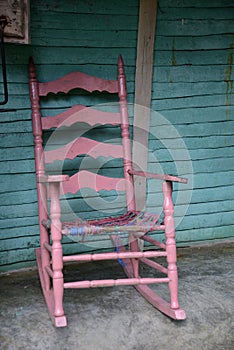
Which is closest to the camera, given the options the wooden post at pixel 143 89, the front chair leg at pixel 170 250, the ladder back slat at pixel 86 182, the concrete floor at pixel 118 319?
the concrete floor at pixel 118 319

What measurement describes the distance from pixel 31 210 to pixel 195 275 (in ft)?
3.13

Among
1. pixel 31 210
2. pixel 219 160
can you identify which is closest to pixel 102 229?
pixel 31 210

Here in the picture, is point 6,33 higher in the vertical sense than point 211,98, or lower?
higher

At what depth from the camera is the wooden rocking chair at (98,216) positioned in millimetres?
1718

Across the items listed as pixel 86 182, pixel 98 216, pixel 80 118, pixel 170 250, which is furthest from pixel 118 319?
pixel 80 118

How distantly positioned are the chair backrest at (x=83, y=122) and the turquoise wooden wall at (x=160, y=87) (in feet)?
0.45

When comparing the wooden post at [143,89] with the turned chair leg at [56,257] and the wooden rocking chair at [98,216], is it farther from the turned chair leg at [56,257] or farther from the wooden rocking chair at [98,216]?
the turned chair leg at [56,257]

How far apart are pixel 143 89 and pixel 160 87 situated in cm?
12

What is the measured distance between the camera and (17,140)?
2289 mm

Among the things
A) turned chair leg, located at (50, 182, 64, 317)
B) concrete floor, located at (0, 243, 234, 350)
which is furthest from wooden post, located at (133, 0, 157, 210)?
turned chair leg, located at (50, 182, 64, 317)

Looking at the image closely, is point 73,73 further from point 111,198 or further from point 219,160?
point 219,160

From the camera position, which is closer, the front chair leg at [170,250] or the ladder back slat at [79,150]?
the front chair leg at [170,250]

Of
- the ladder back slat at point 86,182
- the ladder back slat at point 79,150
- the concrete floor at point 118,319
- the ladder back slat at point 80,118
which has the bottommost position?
the concrete floor at point 118,319

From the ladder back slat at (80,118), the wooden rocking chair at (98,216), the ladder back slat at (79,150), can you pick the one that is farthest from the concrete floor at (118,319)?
the ladder back slat at (80,118)
